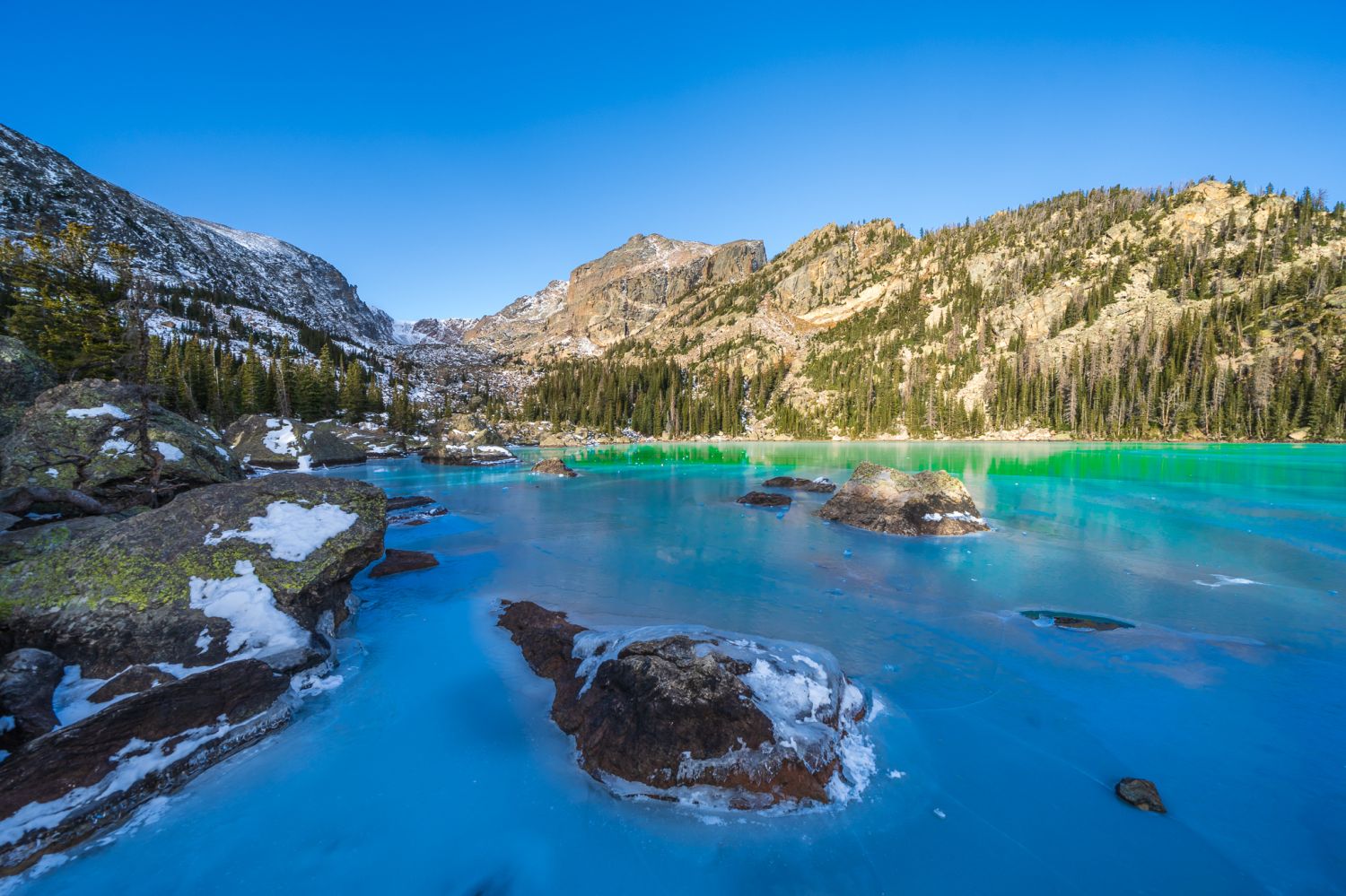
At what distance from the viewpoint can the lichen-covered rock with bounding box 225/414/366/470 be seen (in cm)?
3108

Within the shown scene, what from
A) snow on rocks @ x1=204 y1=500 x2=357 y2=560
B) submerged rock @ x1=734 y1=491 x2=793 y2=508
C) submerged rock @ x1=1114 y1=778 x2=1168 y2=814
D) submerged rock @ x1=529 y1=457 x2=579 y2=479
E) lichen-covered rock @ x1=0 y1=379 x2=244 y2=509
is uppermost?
lichen-covered rock @ x1=0 y1=379 x2=244 y2=509

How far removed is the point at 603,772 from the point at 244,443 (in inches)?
1496

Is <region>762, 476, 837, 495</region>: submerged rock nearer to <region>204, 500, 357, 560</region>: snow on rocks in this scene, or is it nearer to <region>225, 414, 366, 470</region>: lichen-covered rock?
<region>204, 500, 357, 560</region>: snow on rocks

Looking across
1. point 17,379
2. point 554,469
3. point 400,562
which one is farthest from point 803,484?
point 17,379

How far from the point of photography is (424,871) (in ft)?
11.5

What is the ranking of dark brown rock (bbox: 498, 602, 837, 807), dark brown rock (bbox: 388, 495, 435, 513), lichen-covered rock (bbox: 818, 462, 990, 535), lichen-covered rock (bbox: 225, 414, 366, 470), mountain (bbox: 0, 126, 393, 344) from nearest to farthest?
1. dark brown rock (bbox: 498, 602, 837, 807)
2. lichen-covered rock (bbox: 818, 462, 990, 535)
3. dark brown rock (bbox: 388, 495, 435, 513)
4. lichen-covered rock (bbox: 225, 414, 366, 470)
5. mountain (bbox: 0, 126, 393, 344)

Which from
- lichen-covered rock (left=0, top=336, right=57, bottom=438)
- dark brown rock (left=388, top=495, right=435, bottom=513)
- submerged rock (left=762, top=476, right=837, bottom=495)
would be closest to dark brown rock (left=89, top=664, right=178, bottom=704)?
lichen-covered rock (left=0, top=336, right=57, bottom=438)

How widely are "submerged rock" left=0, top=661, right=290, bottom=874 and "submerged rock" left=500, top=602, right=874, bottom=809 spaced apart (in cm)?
310

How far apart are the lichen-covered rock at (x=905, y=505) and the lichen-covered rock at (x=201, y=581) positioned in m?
13.6

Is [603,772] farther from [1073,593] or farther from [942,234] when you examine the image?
[942,234]

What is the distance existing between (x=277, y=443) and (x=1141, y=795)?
40505 mm

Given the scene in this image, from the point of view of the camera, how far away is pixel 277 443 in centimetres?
3200

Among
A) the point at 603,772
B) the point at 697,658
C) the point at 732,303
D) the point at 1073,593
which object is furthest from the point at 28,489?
the point at 732,303

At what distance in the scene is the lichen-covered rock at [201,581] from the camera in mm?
5613
